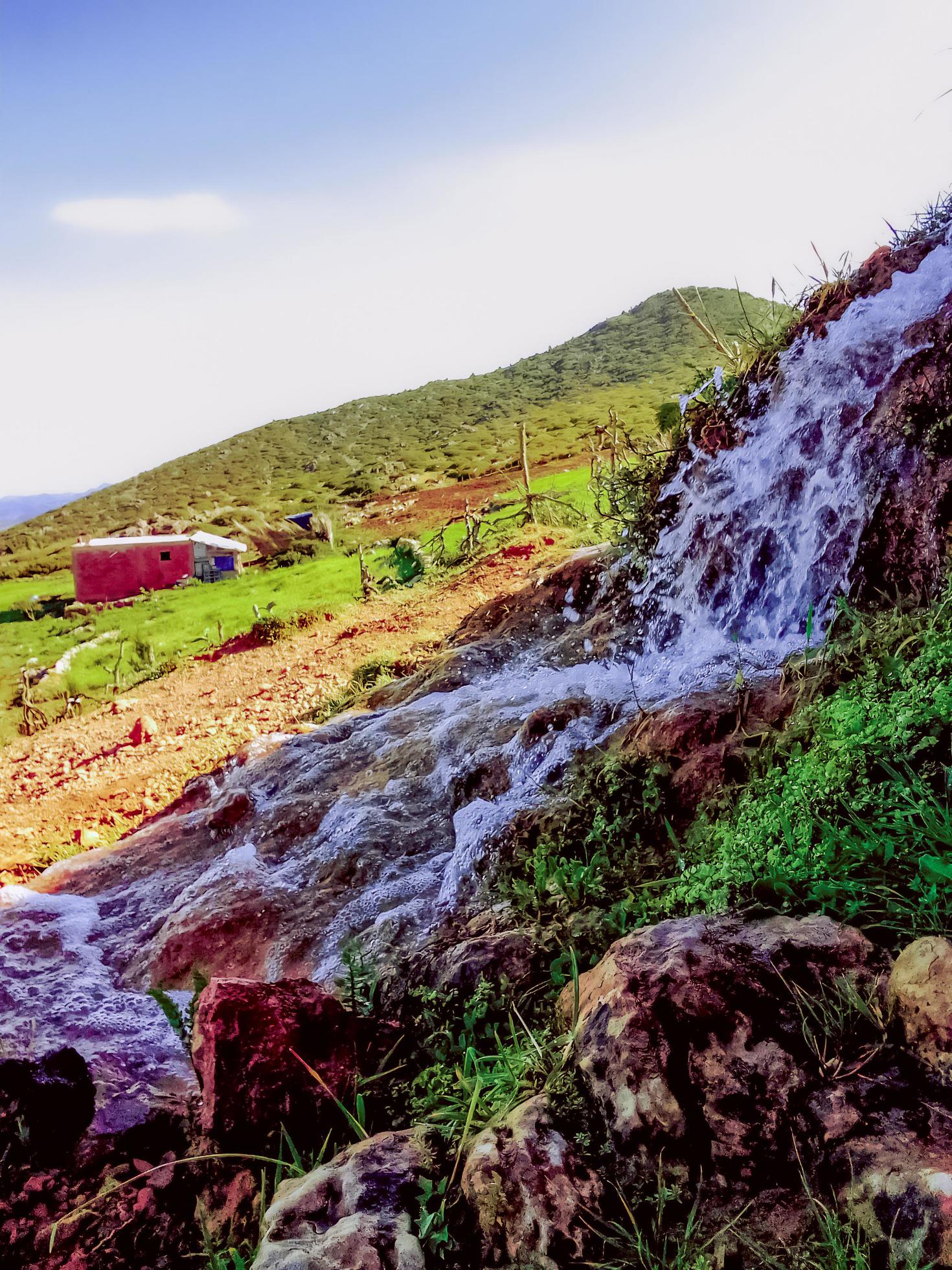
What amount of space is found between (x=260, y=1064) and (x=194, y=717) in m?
9.41

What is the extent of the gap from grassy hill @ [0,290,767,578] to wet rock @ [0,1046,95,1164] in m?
43.9

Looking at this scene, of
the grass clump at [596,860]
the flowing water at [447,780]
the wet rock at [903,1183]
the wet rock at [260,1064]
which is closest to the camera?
the wet rock at [903,1183]

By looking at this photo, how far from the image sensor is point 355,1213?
2150mm

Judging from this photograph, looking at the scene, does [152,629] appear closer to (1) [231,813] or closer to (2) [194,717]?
(2) [194,717]

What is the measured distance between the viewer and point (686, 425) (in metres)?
6.67

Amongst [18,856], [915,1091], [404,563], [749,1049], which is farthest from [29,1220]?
[404,563]

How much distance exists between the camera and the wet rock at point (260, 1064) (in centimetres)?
281

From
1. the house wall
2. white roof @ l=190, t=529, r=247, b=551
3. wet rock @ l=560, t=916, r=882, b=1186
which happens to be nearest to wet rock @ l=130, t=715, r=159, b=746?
wet rock @ l=560, t=916, r=882, b=1186

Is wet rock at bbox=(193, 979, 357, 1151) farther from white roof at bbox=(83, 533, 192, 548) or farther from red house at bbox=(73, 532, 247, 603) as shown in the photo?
white roof at bbox=(83, 533, 192, 548)

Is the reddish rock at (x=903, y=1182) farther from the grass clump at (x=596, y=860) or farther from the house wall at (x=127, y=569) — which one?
the house wall at (x=127, y=569)

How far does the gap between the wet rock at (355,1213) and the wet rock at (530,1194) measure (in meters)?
0.19

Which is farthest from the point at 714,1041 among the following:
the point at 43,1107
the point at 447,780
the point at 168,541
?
the point at 168,541

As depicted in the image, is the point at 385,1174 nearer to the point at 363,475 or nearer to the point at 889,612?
the point at 889,612

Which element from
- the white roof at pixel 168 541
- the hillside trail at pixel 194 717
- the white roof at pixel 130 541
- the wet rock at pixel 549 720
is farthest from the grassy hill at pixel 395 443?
the wet rock at pixel 549 720
